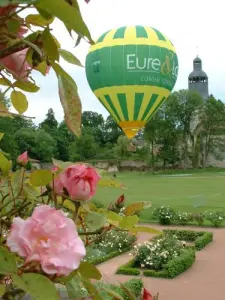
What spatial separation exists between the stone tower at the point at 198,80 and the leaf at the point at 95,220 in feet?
160

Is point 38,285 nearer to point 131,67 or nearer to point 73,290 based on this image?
point 73,290

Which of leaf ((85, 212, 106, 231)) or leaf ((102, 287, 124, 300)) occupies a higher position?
leaf ((85, 212, 106, 231))

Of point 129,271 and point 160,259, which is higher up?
point 160,259

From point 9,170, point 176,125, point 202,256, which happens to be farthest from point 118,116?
point 176,125

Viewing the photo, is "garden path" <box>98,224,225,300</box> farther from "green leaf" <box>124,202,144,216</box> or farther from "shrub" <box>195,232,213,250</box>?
"green leaf" <box>124,202,144,216</box>

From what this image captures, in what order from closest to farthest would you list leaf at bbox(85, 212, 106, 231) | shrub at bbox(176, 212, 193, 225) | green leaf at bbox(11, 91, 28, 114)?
1. leaf at bbox(85, 212, 106, 231)
2. green leaf at bbox(11, 91, 28, 114)
3. shrub at bbox(176, 212, 193, 225)

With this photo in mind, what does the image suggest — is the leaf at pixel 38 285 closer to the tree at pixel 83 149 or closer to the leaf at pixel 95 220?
the leaf at pixel 95 220

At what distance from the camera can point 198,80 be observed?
49.0 m

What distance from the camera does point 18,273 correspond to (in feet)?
1.73

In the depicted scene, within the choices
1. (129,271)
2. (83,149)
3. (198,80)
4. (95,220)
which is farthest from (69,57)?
(198,80)

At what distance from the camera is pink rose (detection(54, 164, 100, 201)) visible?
66 centimetres

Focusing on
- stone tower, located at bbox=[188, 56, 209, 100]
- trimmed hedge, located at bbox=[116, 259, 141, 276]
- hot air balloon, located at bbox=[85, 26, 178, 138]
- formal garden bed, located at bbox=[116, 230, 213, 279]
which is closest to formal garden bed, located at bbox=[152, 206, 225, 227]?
formal garden bed, located at bbox=[116, 230, 213, 279]

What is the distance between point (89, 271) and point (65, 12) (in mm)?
354

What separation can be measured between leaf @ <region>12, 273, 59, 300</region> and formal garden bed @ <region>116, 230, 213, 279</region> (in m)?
7.16
